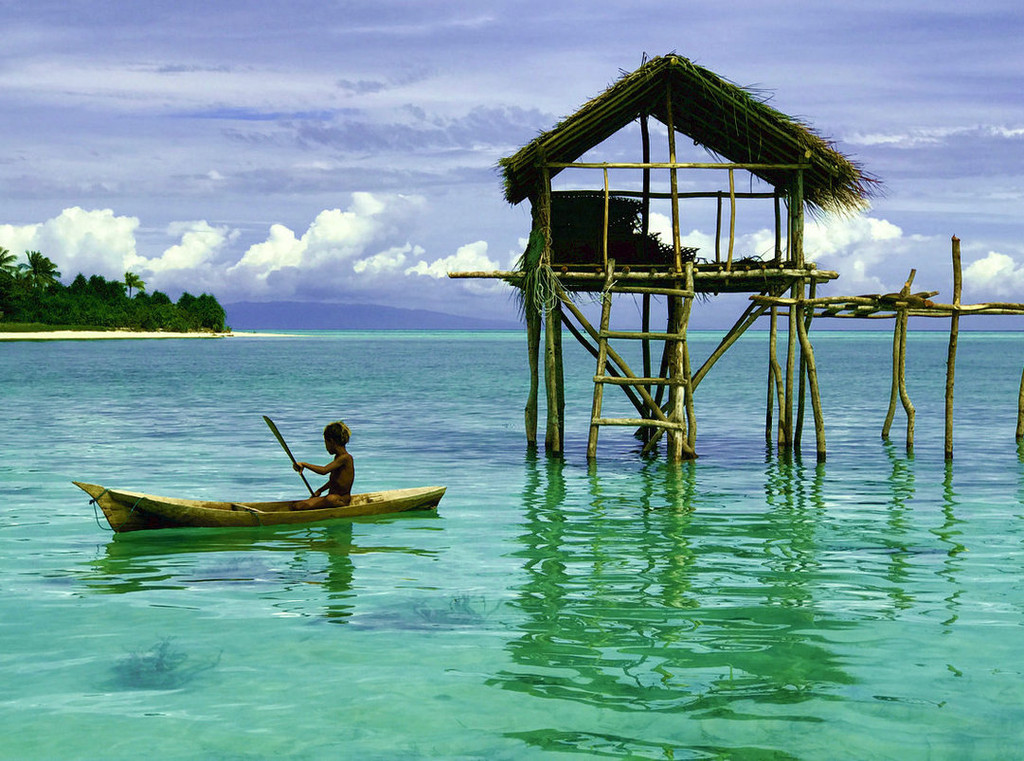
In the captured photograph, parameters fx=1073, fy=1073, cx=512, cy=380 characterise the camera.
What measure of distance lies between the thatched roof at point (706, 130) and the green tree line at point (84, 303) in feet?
289

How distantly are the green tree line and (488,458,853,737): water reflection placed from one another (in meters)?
92.7

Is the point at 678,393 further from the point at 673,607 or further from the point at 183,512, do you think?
the point at 673,607

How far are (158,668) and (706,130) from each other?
13372mm

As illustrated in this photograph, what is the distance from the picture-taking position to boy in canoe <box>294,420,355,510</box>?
11.8m

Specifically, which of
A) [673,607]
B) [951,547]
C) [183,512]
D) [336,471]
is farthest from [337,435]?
[951,547]

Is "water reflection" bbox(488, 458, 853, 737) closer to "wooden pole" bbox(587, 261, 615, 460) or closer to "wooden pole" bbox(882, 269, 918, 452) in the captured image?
"wooden pole" bbox(587, 261, 615, 460)

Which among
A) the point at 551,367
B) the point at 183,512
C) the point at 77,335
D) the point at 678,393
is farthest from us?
the point at 77,335

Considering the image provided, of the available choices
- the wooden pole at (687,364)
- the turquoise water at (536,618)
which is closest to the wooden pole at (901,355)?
the turquoise water at (536,618)

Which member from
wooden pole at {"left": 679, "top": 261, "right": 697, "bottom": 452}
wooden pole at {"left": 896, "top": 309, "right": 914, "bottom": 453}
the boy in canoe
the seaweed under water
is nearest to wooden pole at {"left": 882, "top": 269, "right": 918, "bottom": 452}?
wooden pole at {"left": 896, "top": 309, "right": 914, "bottom": 453}

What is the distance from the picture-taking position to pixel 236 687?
6.73 metres

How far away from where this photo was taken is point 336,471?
12.0m

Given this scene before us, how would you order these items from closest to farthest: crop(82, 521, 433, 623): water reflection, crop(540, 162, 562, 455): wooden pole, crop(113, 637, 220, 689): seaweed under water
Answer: crop(113, 637, 220, 689): seaweed under water, crop(82, 521, 433, 623): water reflection, crop(540, 162, 562, 455): wooden pole

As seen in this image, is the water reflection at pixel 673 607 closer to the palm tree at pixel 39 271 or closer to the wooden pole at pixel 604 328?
the wooden pole at pixel 604 328

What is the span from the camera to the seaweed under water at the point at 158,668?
680 centimetres
